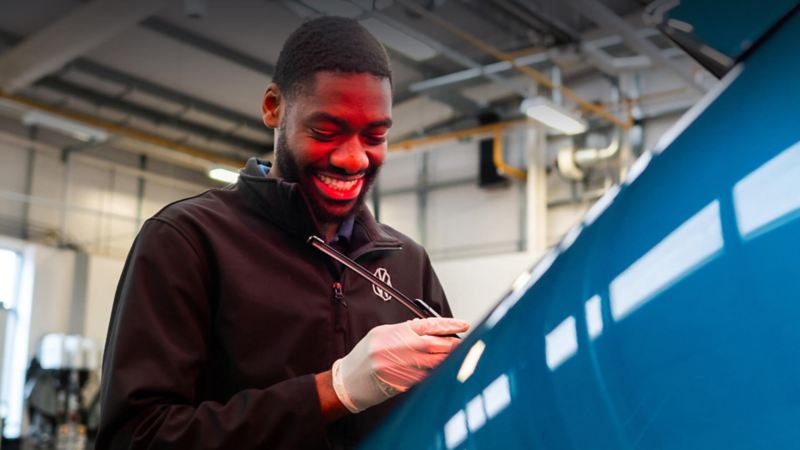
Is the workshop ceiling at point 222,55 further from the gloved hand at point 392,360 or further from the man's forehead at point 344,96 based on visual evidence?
the gloved hand at point 392,360

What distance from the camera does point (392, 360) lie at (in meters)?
0.78

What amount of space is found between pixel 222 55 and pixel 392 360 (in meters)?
8.27

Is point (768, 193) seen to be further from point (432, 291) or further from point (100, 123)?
point (100, 123)

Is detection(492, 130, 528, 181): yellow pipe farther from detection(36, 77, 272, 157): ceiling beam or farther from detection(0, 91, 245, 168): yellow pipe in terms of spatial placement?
detection(36, 77, 272, 157): ceiling beam

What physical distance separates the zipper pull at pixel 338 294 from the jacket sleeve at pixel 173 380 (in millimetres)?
155

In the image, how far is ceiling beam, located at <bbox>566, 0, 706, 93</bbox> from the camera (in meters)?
6.27

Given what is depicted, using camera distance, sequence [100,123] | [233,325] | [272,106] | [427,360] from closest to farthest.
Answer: [427,360]
[233,325]
[272,106]
[100,123]

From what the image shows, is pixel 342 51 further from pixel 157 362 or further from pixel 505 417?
pixel 505 417

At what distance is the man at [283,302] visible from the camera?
2.51 feet

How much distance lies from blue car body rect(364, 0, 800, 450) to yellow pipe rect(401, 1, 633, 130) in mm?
5931

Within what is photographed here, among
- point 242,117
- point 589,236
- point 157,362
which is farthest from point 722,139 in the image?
point 242,117

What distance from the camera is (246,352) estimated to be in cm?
91

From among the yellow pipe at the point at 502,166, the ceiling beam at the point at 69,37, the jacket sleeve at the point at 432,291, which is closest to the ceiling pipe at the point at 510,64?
the yellow pipe at the point at 502,166

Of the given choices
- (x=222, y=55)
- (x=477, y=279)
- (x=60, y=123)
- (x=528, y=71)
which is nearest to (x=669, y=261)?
(x=528, y=71)
